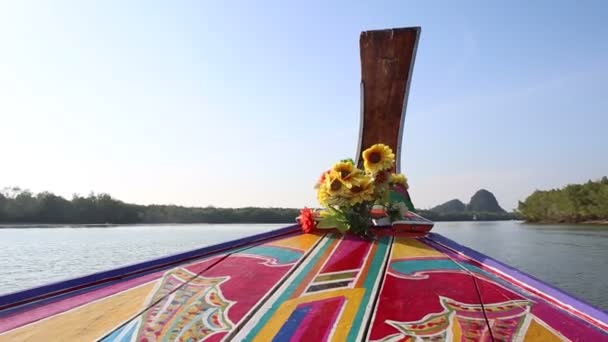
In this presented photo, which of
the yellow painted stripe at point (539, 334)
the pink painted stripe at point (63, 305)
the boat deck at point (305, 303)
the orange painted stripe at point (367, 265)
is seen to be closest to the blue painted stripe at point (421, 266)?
the boat deck at point (305, 303)

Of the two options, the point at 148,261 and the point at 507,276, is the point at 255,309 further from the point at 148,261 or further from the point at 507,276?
the point at 507,276

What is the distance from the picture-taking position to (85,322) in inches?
58.4

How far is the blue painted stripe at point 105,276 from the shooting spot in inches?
64.7

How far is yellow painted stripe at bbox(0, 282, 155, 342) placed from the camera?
1.39 metres

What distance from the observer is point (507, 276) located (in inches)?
73.7

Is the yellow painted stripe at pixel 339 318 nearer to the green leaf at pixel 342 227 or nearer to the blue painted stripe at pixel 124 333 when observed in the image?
the blue painted stripe at pixel 124 333

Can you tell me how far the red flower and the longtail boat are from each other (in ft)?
1.07

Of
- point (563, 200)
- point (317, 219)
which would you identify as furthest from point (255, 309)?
point (563, 200)

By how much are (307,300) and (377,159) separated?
1.28 metres

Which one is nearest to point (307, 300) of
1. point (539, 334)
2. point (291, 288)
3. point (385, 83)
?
point (291, 288)

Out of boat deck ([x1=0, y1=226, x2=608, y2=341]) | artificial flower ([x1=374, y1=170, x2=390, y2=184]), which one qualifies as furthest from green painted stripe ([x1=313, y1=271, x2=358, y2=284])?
artificial flower ([x1=374, y1=170, x2=390, y2=184])

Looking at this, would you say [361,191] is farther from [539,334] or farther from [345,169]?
[539,334]

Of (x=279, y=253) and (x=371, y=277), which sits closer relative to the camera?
(x=371, y=277)

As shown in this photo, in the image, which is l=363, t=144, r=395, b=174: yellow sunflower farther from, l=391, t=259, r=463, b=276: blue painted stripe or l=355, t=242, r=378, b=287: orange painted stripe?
l=391, t=259, r=463, b=276: blue painted stripe
